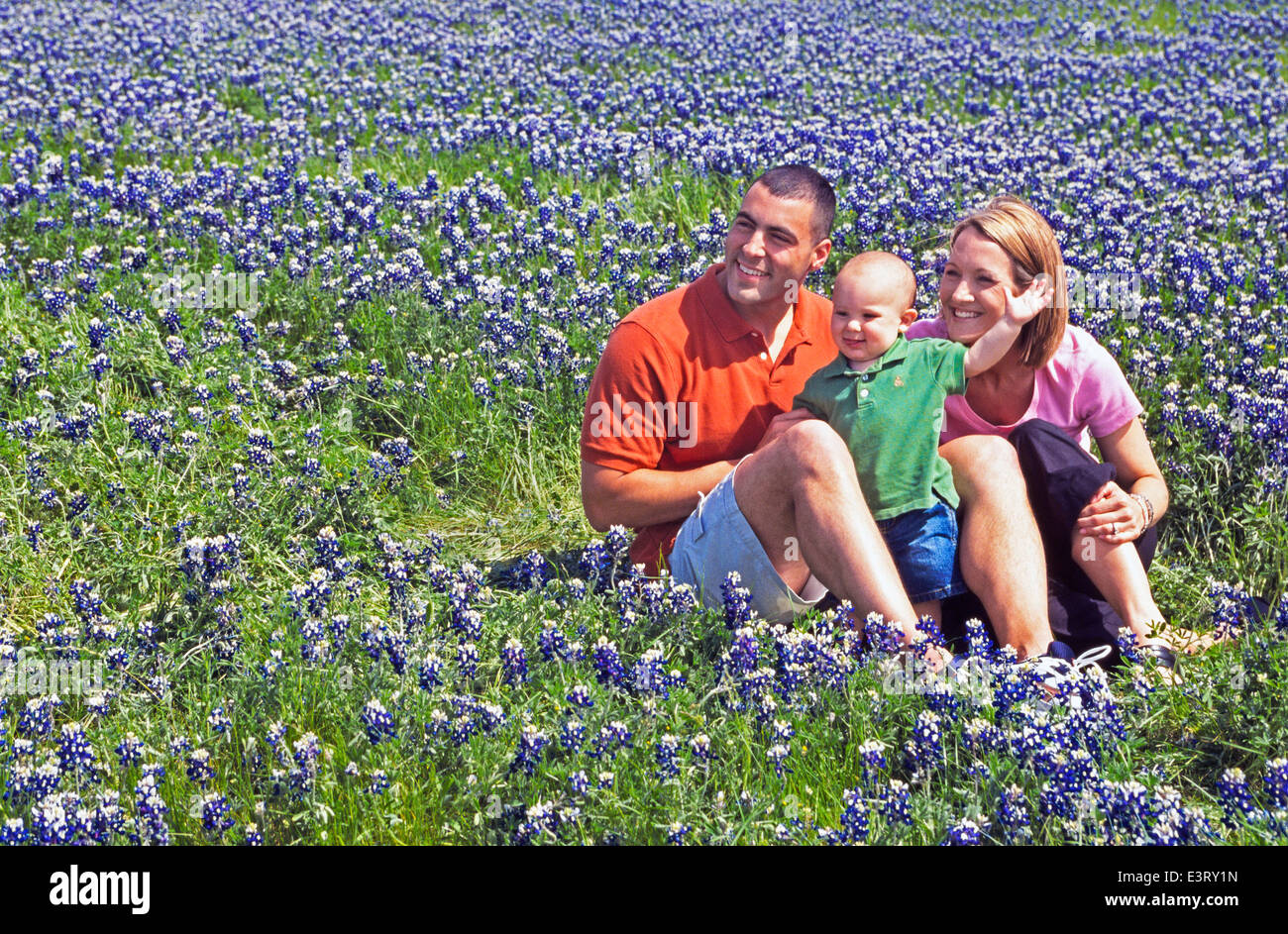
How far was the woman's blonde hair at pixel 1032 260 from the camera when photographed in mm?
4715

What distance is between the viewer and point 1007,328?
4633 mm

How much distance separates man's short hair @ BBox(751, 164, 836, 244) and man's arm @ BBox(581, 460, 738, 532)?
Answer: 981 millimetres

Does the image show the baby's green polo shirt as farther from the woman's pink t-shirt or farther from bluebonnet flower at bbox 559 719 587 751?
bluebonnet flower at bbox 559 719 587 751

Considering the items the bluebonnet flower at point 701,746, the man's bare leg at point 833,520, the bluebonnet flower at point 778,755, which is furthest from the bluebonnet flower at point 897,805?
the man's bare leg at point 833,520

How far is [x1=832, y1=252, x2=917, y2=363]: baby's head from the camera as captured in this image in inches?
173

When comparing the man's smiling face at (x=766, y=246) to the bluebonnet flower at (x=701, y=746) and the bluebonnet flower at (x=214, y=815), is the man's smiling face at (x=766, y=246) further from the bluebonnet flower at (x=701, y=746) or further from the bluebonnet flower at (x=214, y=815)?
the bluebonnet flower at (x=214, y=815)

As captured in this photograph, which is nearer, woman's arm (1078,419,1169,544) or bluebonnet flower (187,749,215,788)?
bluebonnet flower (187,749,215,788)

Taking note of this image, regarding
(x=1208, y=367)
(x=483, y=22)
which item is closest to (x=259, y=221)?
(x=1208, y=367)

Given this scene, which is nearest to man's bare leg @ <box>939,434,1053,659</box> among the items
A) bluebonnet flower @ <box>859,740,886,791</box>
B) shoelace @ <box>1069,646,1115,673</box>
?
shoelace @ <box>1069,646,1115,673</box>

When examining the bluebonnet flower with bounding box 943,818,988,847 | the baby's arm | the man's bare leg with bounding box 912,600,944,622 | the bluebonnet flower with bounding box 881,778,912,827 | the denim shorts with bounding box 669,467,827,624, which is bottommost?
the bluebonnet flower with bounding box 943,818,988,847

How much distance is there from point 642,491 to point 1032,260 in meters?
1.65
